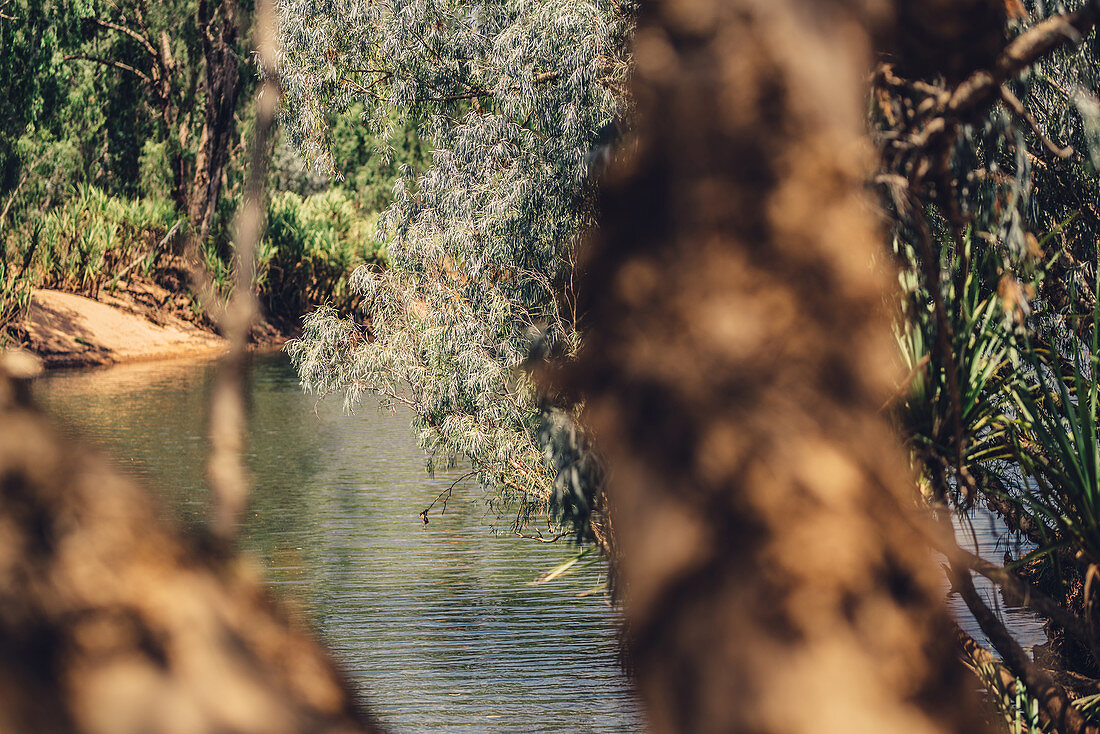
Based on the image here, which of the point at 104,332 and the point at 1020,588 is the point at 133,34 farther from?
the point at 1020,588

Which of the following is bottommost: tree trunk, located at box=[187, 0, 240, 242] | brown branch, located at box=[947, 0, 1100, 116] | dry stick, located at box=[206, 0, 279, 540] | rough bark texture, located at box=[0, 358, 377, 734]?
rough bark texture, located at box=[0, 358, 377, 734]

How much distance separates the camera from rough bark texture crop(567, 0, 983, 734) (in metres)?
1.66

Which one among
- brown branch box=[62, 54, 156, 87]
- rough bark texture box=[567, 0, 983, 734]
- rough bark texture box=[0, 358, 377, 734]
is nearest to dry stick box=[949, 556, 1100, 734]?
rough bark texture box=[567, 0, 983, 734]

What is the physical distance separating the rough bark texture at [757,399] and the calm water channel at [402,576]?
96.9 inches

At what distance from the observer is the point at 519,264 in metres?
12.4

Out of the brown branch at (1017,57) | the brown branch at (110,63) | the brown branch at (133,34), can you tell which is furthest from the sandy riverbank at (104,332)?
the brown branch at (1017,57)

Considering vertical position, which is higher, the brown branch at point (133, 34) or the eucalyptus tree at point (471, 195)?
the brown branch at point (133, 34)

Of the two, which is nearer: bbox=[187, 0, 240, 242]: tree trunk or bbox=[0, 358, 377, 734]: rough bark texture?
bbox=[0, 358, 377, 734]: rough bark texture

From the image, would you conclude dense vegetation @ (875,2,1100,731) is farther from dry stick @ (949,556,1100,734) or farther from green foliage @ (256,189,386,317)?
green foliage @ (256,189,386,317)

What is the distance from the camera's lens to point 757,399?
1732 millimetres

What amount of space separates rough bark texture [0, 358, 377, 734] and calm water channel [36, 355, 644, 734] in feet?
8.56

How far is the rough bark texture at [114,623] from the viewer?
1315mm

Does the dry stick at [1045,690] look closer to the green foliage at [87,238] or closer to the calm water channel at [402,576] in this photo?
the calm water channel at [402,576]

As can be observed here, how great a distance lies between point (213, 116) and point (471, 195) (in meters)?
24.5
